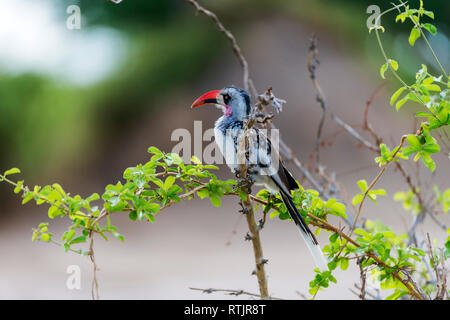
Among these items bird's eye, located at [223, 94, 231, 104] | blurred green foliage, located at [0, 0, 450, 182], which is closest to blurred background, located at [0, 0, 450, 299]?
blurred green foliage, located at [0, 0, 450, 182]

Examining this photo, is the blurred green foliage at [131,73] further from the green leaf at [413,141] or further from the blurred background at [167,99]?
the green leaf at [413,141]

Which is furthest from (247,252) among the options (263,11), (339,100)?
(263,11)

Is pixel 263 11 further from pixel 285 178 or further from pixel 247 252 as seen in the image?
pixel 285 178

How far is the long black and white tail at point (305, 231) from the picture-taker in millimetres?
909

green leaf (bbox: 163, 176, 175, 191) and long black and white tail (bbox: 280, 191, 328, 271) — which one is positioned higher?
green leaf (bbox: 163, 176, 175, 191)

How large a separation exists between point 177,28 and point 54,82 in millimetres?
1260

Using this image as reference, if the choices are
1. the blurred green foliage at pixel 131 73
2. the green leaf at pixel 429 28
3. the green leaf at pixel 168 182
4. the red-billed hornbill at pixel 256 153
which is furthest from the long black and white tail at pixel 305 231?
the blurred green foliage at pixel 131 73

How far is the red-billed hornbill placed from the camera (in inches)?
36.4

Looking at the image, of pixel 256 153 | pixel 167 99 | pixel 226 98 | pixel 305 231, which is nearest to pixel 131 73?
pixel 167 99

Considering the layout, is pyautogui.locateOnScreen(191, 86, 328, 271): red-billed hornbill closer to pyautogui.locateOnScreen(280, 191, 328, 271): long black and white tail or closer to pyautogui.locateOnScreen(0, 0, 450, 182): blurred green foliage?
pyautogui.locateOnScreen(280, 191, 328, 271): long black and white tail

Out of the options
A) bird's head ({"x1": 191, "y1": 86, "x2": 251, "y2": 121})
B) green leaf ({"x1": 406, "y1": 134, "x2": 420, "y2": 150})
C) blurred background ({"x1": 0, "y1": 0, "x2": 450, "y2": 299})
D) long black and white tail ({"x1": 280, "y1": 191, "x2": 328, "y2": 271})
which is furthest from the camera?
blurred background ({"x1": 0, "y1": 0, "x2": 450, "y2": 299})

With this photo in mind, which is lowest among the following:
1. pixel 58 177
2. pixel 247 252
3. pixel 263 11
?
pixel 247 252
